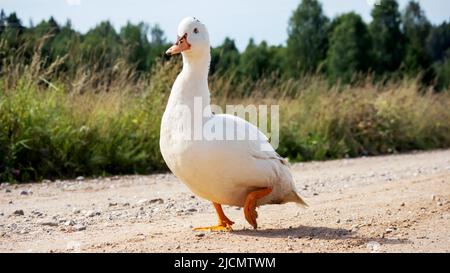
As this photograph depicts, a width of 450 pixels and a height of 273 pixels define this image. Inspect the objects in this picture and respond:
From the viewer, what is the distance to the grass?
376 inches

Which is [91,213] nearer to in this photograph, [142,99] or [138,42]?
[142,99]

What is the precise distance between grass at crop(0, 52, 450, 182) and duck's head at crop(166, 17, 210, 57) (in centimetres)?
466

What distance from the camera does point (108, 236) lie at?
5.12 metres

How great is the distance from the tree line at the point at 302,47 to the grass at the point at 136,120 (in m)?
0.39

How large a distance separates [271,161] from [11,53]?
6.79m

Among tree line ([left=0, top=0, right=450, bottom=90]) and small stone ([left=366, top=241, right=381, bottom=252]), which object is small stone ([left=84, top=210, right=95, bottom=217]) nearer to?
small stone ([left=366, top=241, right=381, bottom=252])

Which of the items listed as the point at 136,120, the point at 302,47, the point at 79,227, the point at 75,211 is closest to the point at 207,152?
the point at 79,227

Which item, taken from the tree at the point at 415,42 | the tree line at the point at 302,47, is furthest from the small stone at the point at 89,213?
the tree at the point at 415,42

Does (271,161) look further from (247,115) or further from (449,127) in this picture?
(449,127)

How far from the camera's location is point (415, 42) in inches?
982

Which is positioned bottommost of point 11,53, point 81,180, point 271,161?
point 81,180

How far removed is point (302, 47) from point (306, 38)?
5.19 ft
